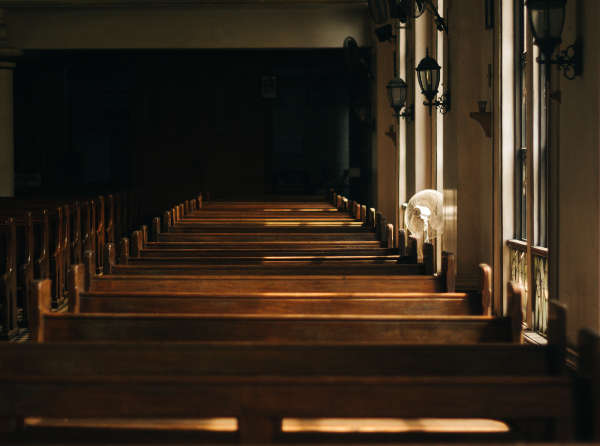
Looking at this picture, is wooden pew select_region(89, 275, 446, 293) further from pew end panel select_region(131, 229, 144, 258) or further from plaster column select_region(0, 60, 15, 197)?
plaster column select_region(0, 60, 15, 197)

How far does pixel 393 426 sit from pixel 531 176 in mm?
3687

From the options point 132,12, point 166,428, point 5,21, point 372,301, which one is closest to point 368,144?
point 132,12

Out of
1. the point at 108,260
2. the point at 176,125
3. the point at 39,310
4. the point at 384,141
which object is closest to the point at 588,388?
the point at 39,310

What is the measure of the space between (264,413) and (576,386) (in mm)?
751

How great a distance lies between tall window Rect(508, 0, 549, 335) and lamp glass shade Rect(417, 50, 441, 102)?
3.04 ft

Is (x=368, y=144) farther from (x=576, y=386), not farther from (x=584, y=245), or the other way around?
(x=576, y=386)

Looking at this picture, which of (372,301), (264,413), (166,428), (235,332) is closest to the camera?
(264,413)

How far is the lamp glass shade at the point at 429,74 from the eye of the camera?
→ 6.86 m

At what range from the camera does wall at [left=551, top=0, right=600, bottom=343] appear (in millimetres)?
3895

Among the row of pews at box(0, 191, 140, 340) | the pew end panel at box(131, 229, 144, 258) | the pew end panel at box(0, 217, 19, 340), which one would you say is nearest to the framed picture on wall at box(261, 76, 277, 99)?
the row of pews at box(0, 191, 140, 340)

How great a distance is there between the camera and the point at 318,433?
7.29ft

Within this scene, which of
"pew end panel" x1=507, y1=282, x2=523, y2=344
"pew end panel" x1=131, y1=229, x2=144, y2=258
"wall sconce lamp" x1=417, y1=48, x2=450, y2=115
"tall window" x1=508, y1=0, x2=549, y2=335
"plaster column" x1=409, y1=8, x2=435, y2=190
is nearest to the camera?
"pew end panel" x1=507, y1=282, x2=523, y2=344

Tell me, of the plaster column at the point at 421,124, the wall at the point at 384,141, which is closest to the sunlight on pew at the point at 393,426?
the plaster column at the point at 421,124

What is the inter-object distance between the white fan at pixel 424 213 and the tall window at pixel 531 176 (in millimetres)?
967
